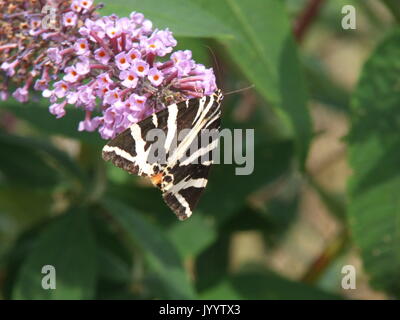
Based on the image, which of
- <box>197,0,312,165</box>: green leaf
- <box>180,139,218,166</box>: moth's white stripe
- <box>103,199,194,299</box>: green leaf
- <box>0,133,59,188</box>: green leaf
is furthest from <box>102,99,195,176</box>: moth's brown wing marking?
<box>0,133,59,188</box>: green leaf

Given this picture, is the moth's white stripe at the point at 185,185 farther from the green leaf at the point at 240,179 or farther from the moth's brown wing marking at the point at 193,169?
the green leaf at the point at 240,179

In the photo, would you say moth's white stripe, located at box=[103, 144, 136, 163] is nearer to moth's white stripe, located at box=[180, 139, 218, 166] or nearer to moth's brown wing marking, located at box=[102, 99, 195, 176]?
moth's brown wing marking, located at box=[102, 99, 195, 176]

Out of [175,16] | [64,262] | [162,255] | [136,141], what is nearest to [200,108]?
[136,141]

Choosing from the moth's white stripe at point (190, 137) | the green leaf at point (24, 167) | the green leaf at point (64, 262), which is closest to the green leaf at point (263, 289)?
the green leaf at point (64, 262)

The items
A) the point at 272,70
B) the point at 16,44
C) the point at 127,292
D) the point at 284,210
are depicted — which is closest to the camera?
the point at 16,44

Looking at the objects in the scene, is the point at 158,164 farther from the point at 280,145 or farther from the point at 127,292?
the point at 280,145

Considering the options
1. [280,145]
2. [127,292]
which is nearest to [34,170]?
[127,292]
